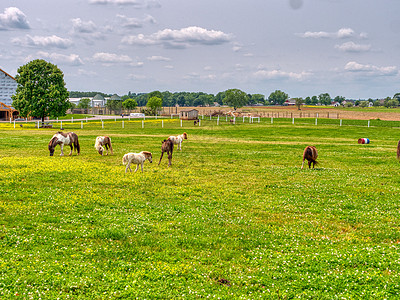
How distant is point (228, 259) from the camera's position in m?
9.23

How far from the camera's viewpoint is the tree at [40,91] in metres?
67.0

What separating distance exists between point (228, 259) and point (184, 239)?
1.62 metres

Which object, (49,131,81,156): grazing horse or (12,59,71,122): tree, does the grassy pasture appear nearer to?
(49,131,81,156): grazing horse

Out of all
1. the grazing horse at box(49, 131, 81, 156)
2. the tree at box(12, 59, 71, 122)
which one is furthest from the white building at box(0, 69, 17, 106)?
the grazing horse at box(49, 131, 81, 156)

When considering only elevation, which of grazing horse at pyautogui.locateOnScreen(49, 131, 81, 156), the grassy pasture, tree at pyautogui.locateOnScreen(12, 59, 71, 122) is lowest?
the grassy pasture

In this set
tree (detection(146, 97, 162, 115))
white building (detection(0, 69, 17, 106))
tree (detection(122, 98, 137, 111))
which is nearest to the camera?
white building (detection(0, 69, 17, 106))

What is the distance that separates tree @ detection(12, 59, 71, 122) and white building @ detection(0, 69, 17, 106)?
47.3m

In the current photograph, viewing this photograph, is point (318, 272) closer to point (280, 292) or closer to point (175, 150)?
point (280, 292)

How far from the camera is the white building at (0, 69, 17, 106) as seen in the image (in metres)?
109

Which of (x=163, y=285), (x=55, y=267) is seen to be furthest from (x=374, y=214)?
(x=55, y=267)

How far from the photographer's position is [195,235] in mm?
10617

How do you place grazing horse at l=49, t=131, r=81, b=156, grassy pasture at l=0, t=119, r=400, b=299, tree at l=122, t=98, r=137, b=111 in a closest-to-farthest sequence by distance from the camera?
grassy pasture at l=0, t=119, r=400, b=299 < grazing horse at l=49, t=131, r=81, b=156 < tree at l=122, t=98, r=137, b=111

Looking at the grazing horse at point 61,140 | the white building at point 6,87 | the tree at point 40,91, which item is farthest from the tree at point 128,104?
the grazing horse at point 61,140

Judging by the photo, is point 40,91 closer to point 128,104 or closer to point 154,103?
point 154,103
